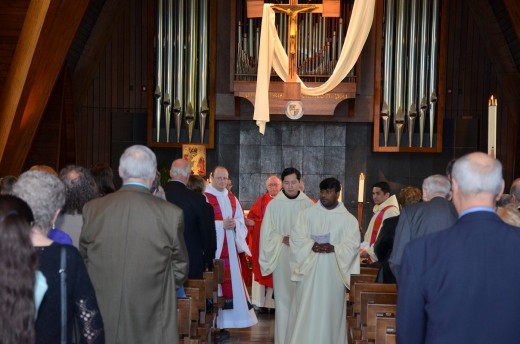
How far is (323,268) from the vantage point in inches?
296

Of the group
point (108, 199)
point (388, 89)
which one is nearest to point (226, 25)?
point (388, 89)

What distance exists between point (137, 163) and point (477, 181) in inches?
74.5

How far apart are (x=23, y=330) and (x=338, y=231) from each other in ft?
16.7

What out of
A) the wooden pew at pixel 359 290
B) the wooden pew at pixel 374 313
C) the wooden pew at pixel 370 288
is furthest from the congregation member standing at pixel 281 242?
the wooden pew at pixel 374 313

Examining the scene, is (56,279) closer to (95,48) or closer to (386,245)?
(386,245)

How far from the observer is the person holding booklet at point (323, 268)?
24.5 ft

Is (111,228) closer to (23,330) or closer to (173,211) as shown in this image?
(173,211)

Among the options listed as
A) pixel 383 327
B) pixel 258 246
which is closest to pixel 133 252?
pixel 383 327

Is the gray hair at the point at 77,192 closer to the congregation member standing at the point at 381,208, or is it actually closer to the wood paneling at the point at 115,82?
the congregation member standing at the point at 381,208

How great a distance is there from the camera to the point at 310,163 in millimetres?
14273

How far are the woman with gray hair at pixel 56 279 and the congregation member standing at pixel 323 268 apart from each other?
13.8 feet

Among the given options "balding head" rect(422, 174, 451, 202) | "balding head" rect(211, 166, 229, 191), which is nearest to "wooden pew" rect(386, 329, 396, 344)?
"balding head" rect(422, 174, 451, 202)

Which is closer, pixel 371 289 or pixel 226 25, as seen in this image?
pixel 371 289

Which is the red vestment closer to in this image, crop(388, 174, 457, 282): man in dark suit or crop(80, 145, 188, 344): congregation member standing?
crop(388, 174, 457, 282): man in dark suit
